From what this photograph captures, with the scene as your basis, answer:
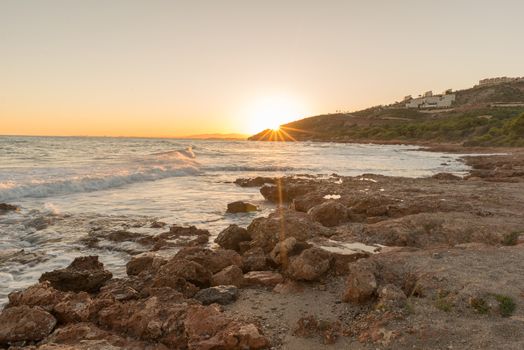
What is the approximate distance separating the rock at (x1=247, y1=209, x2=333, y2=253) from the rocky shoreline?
0.02m

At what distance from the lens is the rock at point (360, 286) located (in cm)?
485

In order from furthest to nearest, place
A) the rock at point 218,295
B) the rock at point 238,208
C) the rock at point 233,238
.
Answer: the rock at point 238,208, the rock at point 233,238, the rock at point 218,295

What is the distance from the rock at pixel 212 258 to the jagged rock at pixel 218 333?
1.96 metres

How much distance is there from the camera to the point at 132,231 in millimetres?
9461

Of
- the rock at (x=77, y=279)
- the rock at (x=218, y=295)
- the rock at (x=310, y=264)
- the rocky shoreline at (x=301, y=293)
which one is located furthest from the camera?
the rock at (x=77, y=279)

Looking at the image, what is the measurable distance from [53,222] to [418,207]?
29.6 ft

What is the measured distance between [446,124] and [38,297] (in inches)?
3129

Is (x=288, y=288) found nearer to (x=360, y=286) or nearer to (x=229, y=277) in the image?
(x=229, y=277)

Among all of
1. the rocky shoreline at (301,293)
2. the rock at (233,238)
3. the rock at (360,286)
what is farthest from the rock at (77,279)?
the rock at (360,286)

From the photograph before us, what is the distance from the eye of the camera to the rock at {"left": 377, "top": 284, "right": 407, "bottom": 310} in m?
4.46

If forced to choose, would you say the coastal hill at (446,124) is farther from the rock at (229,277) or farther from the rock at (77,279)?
the rock at (77,279)

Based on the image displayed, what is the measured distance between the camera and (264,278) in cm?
585

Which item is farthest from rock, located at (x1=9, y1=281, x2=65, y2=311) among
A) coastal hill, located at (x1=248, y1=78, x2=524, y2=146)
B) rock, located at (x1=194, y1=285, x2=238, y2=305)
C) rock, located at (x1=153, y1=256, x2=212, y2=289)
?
coastal hill, located at (x1=248, y1=78, x2=524, y2=146)

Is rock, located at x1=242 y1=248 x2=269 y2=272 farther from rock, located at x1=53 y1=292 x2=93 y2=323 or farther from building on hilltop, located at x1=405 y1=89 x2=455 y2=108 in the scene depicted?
building on hilltop, located at x1=405 y1=89 x2=455 y2=108
